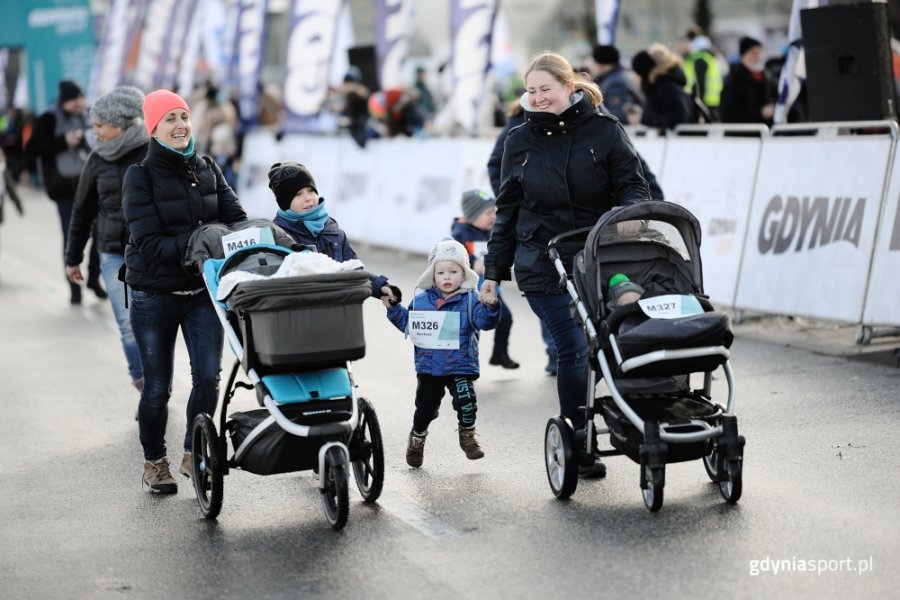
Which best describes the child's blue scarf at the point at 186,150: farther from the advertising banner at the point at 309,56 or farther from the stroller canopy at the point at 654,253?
the advertising banner at the point at 309,56

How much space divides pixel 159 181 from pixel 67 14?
147 feet

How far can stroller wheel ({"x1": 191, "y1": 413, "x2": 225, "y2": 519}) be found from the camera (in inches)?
264

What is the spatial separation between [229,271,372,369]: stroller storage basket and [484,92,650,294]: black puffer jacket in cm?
116

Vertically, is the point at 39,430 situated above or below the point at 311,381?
below

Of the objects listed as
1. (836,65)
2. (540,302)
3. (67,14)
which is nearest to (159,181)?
(540,302)

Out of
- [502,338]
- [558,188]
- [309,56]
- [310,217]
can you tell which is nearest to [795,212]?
[502,338]

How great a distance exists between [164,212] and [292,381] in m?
→ 1.21

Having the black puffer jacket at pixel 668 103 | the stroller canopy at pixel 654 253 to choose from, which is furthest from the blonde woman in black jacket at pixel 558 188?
the black puffer jacket at pixel 668 103

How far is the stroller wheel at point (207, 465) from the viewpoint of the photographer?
264 inches

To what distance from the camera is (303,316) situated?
631 cm

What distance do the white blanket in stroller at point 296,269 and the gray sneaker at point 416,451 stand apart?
147 centimetres

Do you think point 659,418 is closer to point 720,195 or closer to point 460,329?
point 460,329

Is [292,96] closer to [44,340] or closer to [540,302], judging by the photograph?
[44,340]

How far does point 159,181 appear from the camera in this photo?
23.7ft
